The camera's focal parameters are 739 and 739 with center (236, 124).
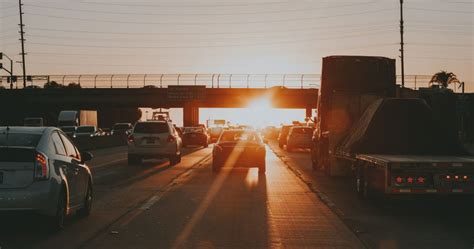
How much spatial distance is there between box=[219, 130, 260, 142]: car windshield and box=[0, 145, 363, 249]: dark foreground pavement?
506cm

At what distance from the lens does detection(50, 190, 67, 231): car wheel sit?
34.2ft

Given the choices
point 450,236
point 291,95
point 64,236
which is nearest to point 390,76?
point 450,236

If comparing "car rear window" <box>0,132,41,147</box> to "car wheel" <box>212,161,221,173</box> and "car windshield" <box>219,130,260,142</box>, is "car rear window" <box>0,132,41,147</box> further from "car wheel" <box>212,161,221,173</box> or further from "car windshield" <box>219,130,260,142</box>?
"car windshield" <box>219,130,260,142</box>

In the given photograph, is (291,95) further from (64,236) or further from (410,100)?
(64,236)

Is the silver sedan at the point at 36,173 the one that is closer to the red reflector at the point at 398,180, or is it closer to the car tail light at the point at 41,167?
the car tail light at the point at 41,167

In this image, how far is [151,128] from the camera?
98.1 feet

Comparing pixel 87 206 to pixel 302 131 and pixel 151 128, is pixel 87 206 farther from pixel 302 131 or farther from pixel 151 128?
pixel 302 131

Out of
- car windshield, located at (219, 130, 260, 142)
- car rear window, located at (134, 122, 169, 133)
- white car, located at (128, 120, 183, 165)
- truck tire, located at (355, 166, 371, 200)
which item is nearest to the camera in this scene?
truck tire, located at (355, 166, 371, 200)

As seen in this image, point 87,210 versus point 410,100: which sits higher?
point 410,100

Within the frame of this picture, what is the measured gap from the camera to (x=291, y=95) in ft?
259

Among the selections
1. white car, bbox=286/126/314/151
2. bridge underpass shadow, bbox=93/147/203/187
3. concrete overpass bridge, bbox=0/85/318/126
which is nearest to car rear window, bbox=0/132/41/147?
bridge underpass shadow, bbox=93/147/203/187

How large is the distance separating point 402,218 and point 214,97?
68696mm

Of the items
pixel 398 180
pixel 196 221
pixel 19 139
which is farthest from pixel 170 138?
pixel 19 139

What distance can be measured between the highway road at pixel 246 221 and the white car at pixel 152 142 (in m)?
9.83
